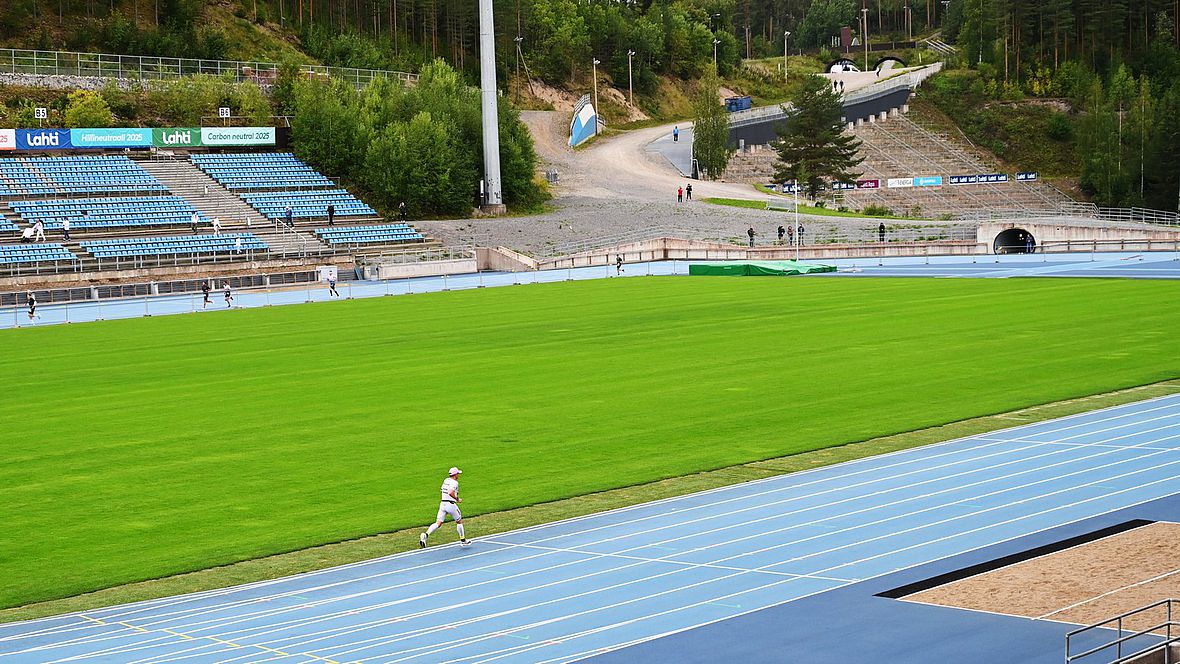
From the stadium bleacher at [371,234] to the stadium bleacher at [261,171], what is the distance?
332 inches

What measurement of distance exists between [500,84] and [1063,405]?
111042mm

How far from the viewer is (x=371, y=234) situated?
3012 inches

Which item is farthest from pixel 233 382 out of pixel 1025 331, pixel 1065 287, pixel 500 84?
pixel 500 84

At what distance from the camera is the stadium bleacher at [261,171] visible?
8106 cm

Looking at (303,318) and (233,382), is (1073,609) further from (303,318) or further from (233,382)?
(303,318)

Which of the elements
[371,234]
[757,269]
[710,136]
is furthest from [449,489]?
[710,136]

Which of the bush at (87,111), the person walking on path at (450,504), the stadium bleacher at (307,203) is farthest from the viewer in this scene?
the bush at (87,111)

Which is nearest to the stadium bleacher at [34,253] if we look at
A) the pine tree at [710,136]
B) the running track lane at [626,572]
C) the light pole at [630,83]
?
the running track lane at [626,572]

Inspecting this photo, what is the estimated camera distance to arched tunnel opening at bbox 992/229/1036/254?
81.8 metres

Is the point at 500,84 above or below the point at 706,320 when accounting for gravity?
above

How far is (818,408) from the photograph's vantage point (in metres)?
26.7

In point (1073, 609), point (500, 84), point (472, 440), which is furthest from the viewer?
point (500, 84)

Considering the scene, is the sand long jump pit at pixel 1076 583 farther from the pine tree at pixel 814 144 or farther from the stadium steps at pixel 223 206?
the pine tree at pixel 814 144

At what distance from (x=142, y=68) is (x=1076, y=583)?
8806cm
